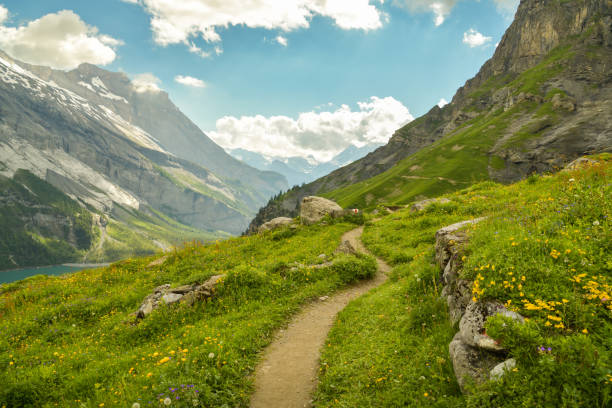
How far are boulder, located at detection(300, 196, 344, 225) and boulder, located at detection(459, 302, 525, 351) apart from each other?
75.4 ft

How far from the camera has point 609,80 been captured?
151m

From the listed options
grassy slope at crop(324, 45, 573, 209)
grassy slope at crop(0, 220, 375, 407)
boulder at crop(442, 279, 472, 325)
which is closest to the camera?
boulder at crop(442, 279, 472, 325)

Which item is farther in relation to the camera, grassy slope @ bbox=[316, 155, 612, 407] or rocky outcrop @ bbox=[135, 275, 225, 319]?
rocky outcrop @ bbox=[135, 275, 225, 319]

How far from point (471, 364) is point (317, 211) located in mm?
25711

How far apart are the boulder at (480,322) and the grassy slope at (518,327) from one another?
7.3 inches

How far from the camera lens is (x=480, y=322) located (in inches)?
247

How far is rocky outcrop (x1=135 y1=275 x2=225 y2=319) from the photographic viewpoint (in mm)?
13328

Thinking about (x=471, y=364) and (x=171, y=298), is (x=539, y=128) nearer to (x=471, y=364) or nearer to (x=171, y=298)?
(x=471, y=364)

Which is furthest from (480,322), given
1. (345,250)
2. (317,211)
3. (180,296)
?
(317,211)

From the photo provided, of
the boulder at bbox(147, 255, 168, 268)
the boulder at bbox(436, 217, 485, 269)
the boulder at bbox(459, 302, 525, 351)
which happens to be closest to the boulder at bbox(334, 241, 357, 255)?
the boulder at bbox(436, 217, 485, 269)

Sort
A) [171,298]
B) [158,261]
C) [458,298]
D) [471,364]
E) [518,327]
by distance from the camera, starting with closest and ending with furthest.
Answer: [518,327]
[471,364]
[458,298]
[171,298]
[158,261]

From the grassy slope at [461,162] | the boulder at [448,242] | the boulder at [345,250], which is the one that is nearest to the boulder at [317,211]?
the boulder at [345,250]

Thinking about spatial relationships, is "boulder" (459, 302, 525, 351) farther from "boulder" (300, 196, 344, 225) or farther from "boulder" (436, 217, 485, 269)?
"boulder" (300, 196, 344, 225)

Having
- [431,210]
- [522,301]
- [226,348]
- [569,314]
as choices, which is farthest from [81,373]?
[431,210]
